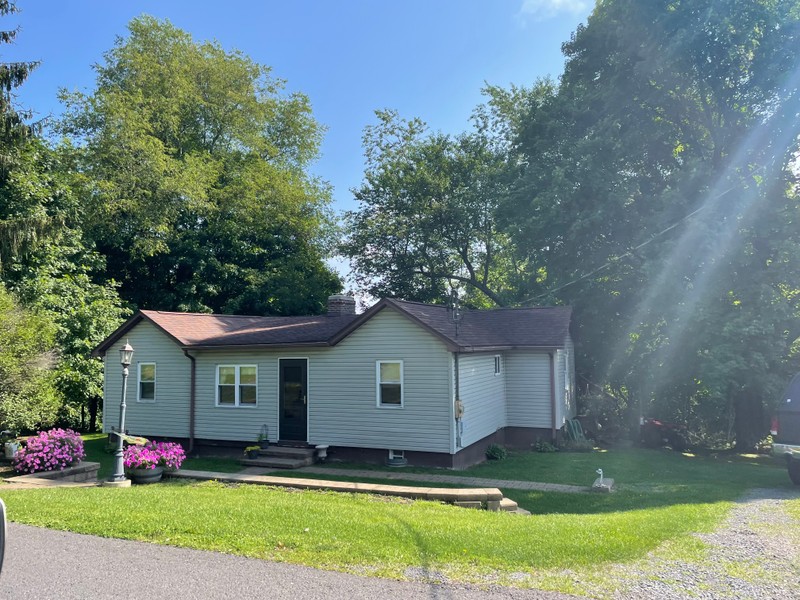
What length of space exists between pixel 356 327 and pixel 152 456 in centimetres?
544

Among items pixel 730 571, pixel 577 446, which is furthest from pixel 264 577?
pixel 577 446

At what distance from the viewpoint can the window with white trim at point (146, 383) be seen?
1644 cm

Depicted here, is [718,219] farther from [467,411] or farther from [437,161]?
[437,161]

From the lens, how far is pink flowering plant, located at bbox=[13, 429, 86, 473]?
11.7 m

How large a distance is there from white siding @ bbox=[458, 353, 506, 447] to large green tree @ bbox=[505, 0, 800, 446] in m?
6.40

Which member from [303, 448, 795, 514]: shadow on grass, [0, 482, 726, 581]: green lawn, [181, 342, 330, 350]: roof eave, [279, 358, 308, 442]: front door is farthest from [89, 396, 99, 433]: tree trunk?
[0, 482, 726, 581]: green lawn

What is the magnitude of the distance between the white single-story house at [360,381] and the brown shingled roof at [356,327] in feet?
0.17

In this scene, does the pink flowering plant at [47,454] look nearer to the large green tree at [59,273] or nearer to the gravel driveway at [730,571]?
the large green tree at [59,273]

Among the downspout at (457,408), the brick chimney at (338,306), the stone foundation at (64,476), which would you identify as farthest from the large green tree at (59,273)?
the downspout at (457,408)

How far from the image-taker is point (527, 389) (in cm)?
1658

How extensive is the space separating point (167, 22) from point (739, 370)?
108 ft

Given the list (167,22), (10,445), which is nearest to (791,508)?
(10,445)

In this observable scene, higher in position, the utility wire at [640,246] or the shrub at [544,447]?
the utility wire at [640,246]

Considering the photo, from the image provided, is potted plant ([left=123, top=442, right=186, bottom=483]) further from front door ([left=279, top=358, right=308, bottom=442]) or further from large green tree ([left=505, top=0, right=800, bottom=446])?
large green tree ([left=505, top=0, right=800, bottom=446])
